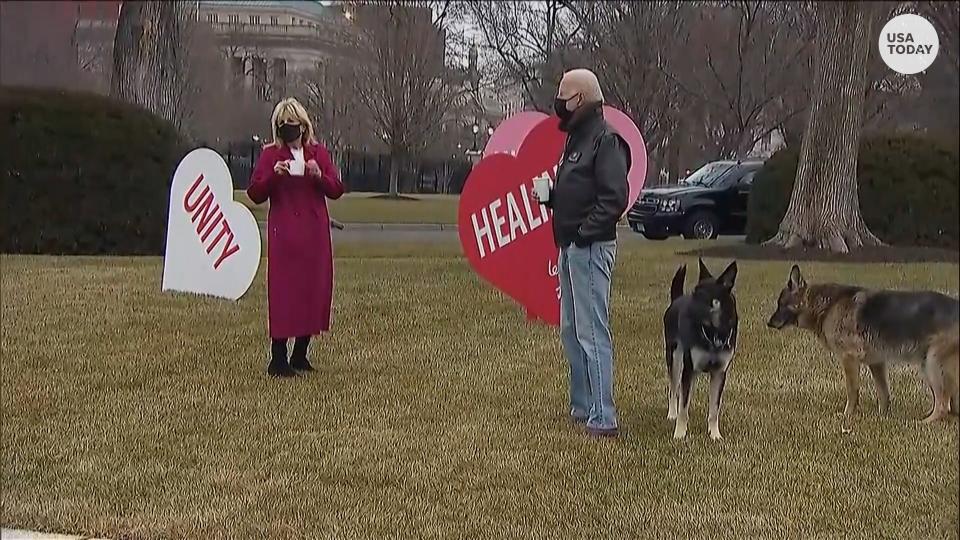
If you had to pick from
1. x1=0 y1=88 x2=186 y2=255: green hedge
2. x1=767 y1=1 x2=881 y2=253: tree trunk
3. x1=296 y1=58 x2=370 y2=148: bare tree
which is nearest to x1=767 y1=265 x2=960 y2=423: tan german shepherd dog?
x1=767 y1=1 x2=881 y2=253: tree trunk

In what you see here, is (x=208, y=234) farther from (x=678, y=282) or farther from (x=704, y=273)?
(x=704, y=273)

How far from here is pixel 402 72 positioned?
192 inches

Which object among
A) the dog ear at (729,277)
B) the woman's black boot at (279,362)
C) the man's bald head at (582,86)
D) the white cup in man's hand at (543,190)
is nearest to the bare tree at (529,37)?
the man's bald head at (582,86)

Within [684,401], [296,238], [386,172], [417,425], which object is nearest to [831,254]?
[684,401]

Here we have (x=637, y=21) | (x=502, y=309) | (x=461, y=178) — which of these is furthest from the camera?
(x=502, y=309)

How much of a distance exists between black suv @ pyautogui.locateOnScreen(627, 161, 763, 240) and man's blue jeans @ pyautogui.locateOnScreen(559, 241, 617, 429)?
267 millimetres

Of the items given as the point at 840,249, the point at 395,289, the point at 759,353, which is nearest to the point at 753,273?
the point at 840,249

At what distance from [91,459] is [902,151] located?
3373 mm

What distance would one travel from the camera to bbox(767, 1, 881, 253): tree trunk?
3045 millimetres

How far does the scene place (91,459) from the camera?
14.7ft

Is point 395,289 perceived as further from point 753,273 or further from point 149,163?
point 753,273

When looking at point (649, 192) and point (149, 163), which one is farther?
point (149, 163)

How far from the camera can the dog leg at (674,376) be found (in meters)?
4.64

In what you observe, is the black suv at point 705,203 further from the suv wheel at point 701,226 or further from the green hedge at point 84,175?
the green hedge at point 84,175
